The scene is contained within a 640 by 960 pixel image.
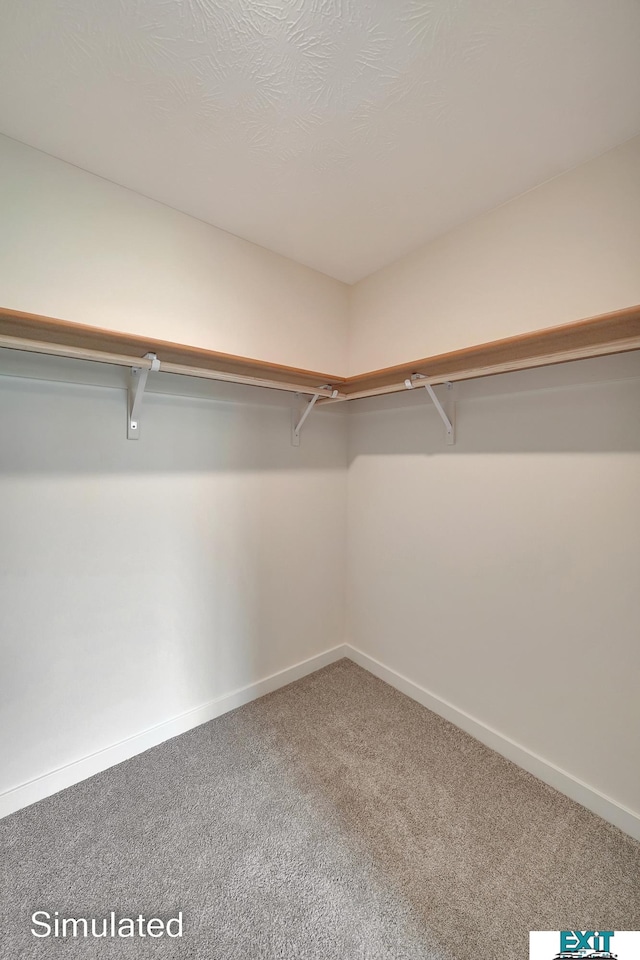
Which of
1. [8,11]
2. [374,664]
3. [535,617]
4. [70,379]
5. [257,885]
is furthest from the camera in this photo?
[374,664]

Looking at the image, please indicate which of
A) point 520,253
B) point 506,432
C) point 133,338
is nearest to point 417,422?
point 506,432

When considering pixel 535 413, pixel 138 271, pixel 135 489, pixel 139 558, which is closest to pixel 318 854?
pixel 139 558

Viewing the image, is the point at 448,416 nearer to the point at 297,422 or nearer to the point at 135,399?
the point at 297,422

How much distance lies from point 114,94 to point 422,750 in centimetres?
279

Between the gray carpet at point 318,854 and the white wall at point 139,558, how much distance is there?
0.97 feet

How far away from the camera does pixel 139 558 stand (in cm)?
171

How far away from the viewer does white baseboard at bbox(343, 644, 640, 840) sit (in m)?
1.40

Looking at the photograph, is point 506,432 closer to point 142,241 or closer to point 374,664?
point 374,664

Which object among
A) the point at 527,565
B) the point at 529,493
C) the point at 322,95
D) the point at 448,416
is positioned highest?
the point at 322,95

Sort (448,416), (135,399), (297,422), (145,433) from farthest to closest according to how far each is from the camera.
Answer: (297,422) < (448,416) < (145,433) < (135,399)

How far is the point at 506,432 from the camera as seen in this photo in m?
1.71

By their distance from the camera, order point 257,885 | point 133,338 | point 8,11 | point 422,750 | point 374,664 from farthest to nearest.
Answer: point 374,664 < point 422,750 < point 133,338 < point 257,885 < point 8,11

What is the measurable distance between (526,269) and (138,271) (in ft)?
5.50

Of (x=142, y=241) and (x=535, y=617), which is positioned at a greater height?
(x=142, y=241)
